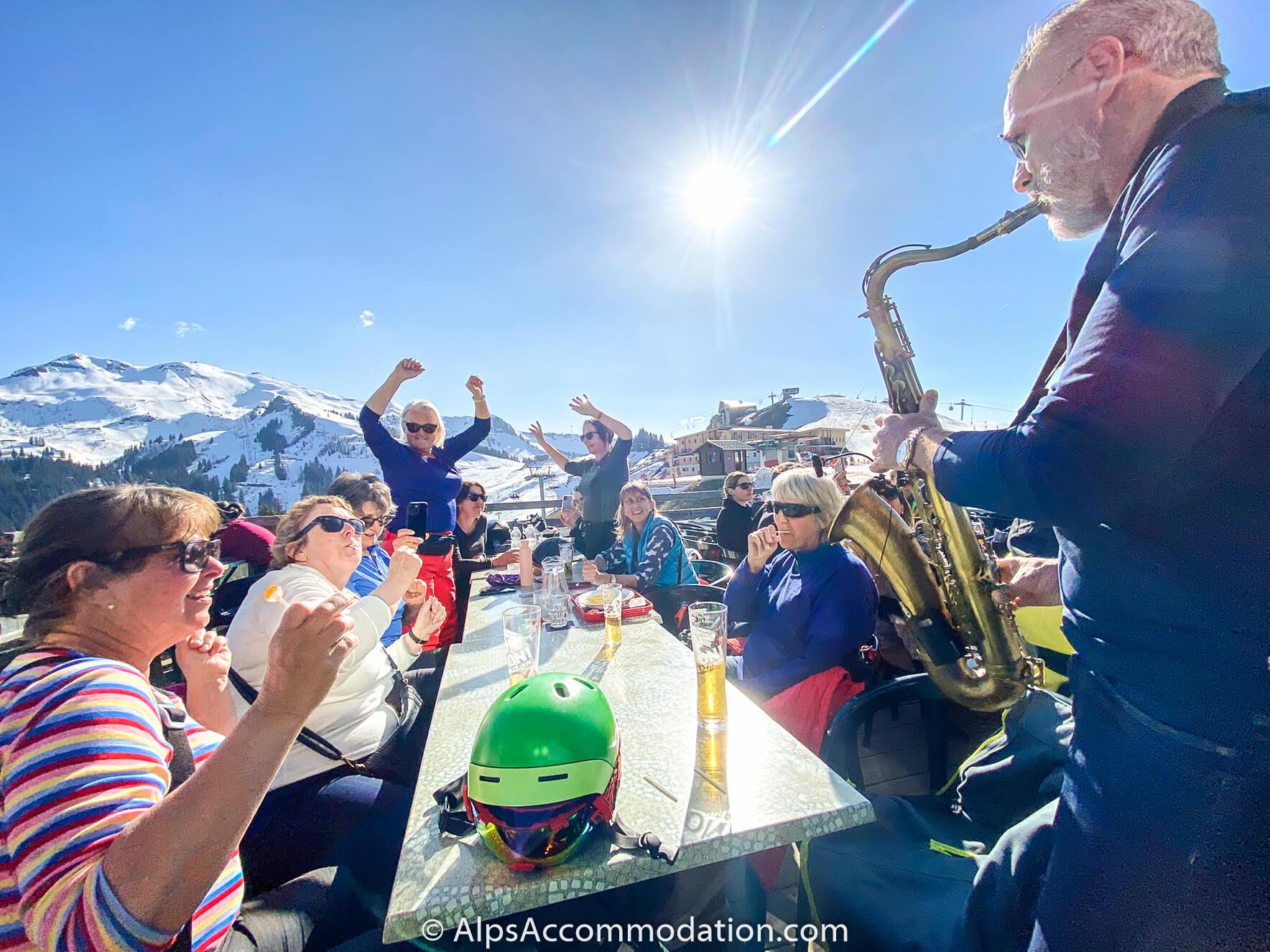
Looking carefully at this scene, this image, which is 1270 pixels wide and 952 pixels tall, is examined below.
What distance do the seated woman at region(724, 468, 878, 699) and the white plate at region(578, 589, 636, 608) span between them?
79 centimetres

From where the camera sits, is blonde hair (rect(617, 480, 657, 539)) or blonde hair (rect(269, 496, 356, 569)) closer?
blonde hair (rect(269, 496, 356, 569))

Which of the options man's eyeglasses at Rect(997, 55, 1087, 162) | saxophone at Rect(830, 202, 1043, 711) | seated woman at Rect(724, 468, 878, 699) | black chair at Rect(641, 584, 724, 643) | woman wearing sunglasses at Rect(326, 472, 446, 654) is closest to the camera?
man's eyeglasses at Rect(997, 55, 1087, 162)

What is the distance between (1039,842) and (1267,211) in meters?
1.40

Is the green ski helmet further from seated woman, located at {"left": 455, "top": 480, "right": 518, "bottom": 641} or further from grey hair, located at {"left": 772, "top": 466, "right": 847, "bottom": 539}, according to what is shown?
seated woman, located at {"left": 455, "top": 480, "right": 518, "bottom": 641}

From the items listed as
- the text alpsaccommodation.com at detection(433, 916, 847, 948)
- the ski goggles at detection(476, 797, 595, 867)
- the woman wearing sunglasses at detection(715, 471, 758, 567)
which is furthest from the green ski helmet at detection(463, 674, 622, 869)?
the woman wearing sunglasses at detection(715, 471, 758, 567)

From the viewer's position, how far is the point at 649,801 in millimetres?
1361

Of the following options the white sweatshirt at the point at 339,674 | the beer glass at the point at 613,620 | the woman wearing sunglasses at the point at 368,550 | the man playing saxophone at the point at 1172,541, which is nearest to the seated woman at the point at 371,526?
the woman wearing sunglasses at the point at 368,550

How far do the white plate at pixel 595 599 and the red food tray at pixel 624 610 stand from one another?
0.02 metres

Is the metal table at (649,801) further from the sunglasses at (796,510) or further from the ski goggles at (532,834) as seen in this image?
the sunglasses at (796,510)

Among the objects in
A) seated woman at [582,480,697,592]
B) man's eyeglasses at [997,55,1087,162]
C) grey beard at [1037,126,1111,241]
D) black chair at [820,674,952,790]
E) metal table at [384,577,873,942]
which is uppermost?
man's eyeglasses at [997,55,1087,162]

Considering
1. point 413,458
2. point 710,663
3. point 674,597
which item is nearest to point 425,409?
point 413,458

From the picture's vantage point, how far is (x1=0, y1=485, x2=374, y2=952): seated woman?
2.94ft

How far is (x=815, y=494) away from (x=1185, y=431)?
2.29 meters

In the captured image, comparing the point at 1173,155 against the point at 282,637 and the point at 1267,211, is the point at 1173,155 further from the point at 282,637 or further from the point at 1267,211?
the point at 282,637
